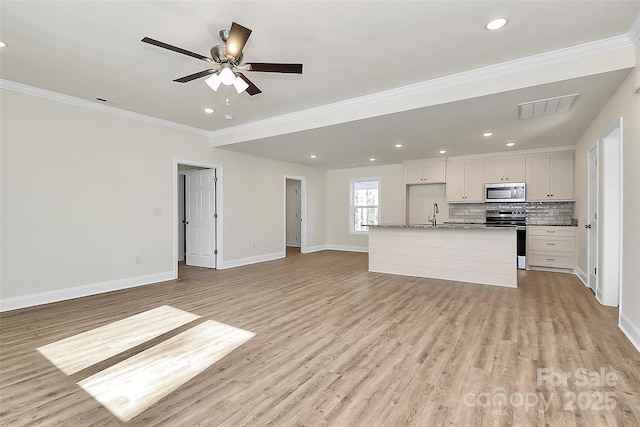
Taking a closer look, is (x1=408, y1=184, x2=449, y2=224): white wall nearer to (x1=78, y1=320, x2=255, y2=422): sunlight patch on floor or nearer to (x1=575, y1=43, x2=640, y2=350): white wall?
(x1=575, y1=43, x2=640, y2=350): white wall

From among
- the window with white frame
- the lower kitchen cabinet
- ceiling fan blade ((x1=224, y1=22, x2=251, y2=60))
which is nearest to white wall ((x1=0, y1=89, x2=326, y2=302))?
ceiling fan blade ((x1=224, y1=22, x2=251, y2=60))

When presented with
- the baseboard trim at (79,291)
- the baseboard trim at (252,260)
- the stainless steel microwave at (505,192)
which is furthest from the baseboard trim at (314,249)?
the stainless steel microwave at (505,192)

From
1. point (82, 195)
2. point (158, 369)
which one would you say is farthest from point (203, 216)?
point (158, 369)

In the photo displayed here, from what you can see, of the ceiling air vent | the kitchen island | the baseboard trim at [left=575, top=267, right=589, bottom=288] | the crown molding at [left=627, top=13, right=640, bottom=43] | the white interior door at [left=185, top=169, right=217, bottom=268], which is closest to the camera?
the crown molding at [left=627, top=13, right=640, bottom=43]

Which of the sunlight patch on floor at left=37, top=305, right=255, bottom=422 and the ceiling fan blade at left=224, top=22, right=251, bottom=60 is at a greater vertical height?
the ceiling fan blade at left=224, top=22, right=251, bottom=60

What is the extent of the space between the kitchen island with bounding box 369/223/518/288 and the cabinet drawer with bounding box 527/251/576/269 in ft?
6.40

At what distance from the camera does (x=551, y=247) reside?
610 centimetres

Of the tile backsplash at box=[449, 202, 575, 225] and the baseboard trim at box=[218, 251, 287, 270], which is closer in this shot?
the tile backsplash at box=[449, 202, 575, 225]

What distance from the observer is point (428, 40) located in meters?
2.84

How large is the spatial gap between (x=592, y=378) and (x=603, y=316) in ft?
5.91

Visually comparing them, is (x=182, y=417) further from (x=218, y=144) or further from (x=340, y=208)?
(x=340, y=208)

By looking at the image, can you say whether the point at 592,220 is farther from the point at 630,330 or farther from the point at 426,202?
the point at 426,202

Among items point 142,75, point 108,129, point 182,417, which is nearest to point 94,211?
point 108,129

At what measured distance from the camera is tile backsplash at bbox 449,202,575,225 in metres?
6.46
